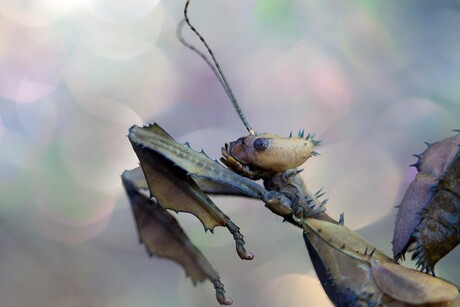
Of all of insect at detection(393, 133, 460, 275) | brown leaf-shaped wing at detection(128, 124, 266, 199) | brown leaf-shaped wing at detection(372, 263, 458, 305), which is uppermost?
brown leaf-shaped wing at detection(128, 124, 266, 199)

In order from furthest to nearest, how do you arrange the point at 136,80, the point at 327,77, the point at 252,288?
the point at 327,77 → the point at 136,80 → the point at 252,288

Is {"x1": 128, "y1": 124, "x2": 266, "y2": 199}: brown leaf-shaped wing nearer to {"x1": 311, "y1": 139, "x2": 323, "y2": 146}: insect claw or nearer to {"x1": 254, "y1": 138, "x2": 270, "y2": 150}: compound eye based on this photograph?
{"x1": 254, "y1": 138, "x2": 270, "y2": 150}: compound eye

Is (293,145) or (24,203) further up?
(24,203)

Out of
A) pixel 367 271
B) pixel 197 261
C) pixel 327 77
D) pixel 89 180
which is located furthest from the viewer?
pixel 327 77

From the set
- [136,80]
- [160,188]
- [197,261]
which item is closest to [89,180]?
[136,80]

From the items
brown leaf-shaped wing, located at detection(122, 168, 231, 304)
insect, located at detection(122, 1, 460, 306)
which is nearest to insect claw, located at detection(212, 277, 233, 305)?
insect, located at detection(122, 1, 460, 306)

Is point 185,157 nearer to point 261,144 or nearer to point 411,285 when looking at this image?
point 261,144

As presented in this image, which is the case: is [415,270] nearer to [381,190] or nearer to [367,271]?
[367,271]
